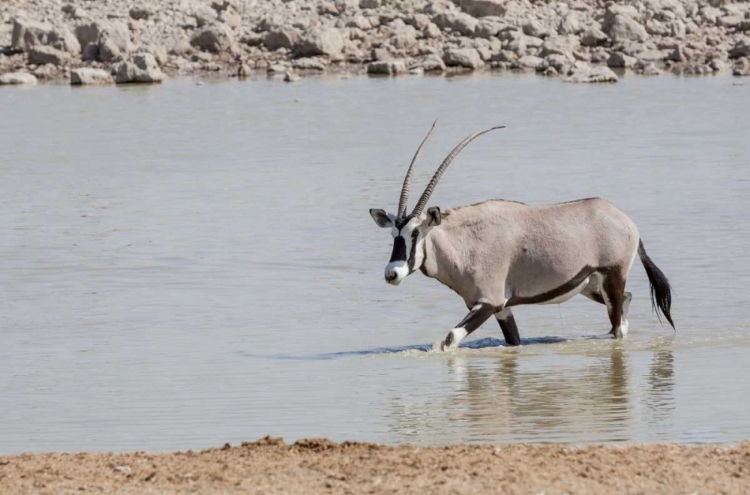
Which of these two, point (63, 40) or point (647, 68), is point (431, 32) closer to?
point (647, 68)

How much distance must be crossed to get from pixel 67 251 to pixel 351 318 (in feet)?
13.9

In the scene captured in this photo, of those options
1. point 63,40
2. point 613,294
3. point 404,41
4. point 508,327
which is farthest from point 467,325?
point 63,40

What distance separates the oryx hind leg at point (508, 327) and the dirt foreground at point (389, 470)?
11.1 feet

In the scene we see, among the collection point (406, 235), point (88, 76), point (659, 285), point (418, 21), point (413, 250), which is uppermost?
point (406, 235)

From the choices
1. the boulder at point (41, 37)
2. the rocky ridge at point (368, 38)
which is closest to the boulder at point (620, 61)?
the rocky ridge at point (368, 38)

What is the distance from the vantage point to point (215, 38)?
36.8 metres

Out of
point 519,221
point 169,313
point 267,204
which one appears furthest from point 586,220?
point 267,204

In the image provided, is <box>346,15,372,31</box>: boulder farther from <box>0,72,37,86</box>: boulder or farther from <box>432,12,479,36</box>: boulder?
<box>0,72,37,86</box>: boulder

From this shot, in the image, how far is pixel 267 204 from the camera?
1725 centimetres

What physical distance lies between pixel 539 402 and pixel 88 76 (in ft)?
89.6

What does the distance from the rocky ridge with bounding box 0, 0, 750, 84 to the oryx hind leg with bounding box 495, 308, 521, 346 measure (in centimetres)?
2372

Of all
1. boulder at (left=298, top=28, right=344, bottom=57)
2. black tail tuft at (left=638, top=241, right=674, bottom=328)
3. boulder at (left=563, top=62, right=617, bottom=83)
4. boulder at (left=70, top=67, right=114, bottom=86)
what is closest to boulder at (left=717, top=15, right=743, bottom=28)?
boulder at (left=563, top=62, right=617, bottom=83)

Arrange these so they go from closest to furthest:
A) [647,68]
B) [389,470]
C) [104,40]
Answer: [389,470], [647,68], [104,40]

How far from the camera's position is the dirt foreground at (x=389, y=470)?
5.86m
